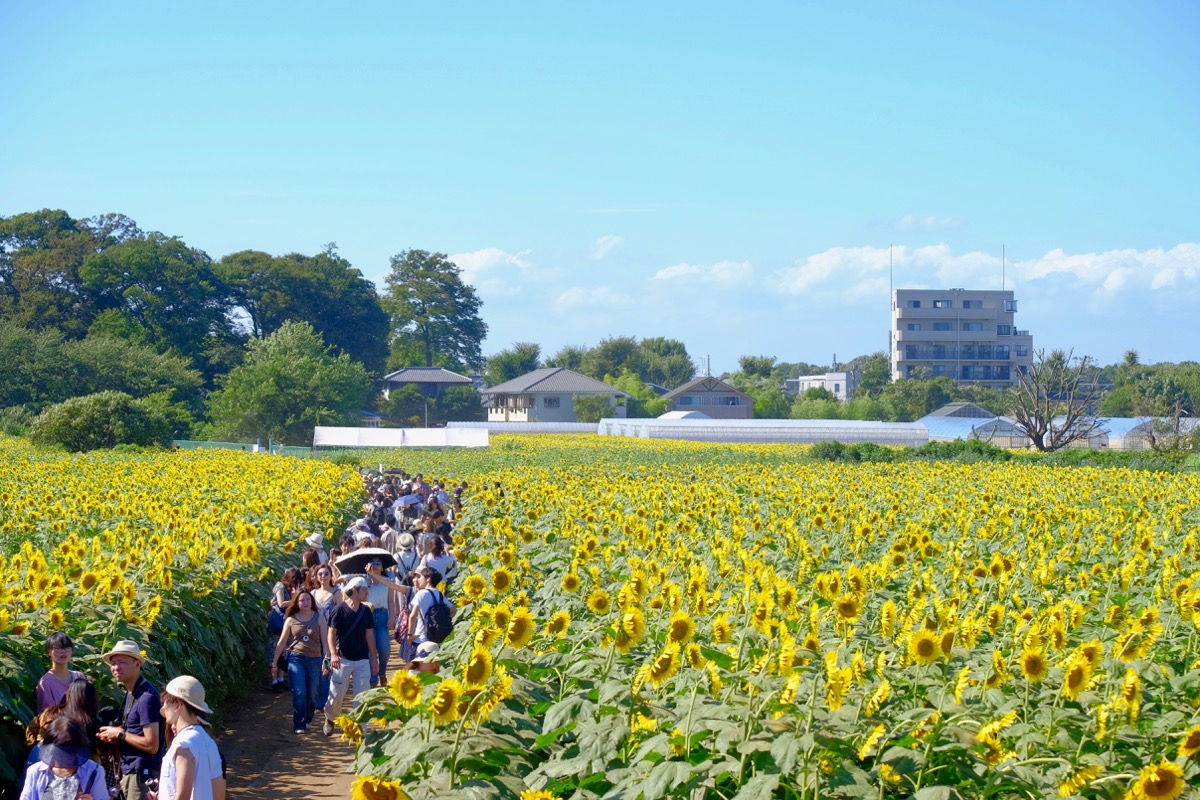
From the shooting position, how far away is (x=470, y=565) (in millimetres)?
11273

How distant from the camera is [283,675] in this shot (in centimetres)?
1143

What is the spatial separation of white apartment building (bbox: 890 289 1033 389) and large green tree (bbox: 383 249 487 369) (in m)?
37.3

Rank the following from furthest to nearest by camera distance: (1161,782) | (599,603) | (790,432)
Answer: (790,432) → (599,603) → (1161,782)

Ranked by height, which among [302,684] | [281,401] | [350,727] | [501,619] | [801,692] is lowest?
[302,684]

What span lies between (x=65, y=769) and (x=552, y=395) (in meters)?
85.5

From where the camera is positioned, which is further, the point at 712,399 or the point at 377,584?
the point at 712,399

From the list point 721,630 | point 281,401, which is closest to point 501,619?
point 721,630

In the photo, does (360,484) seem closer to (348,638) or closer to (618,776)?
(348,638)

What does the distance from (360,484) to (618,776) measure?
68.4 feet

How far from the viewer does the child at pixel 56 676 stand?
257 inches

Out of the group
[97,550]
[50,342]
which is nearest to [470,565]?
[97,550]

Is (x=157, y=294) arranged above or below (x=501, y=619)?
above

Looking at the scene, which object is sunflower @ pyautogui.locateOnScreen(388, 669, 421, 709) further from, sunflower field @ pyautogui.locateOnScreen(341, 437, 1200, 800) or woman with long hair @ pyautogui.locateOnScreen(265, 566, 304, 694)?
woman with long hair @ pyautogui.locateOnScreen(265, 566, 304, 694)

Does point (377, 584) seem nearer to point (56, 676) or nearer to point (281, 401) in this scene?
point (56, 676)
